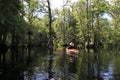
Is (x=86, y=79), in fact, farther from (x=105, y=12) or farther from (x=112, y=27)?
(x=112, y=27)

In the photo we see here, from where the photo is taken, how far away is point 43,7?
216 feet

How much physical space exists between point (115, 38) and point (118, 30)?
2.60 meters

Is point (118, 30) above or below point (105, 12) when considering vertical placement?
below

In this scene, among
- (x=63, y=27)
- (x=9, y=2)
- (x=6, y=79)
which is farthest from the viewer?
(x=63, y=27)

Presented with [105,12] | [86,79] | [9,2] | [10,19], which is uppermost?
[105,12]

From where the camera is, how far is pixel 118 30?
236 feet

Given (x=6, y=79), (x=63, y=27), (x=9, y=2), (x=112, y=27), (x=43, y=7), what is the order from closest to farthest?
(x=6, y=79) < (x=9, y=2) < (x=43, y=7) < (x=112, y=27) < (x=63, y=27)

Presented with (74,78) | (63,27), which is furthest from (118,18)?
(74,78)

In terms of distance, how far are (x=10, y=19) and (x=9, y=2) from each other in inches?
73.3

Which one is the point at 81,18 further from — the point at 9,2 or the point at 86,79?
the point at 86,79

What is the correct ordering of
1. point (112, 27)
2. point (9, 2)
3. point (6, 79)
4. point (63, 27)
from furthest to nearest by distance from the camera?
point (63, 27) < point (112, 27) < point (9, 2) < point (6, 79)

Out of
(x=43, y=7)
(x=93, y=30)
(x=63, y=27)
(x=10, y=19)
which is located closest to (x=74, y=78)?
(x=10, y=19)

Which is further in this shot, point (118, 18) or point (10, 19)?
point (118, 18)

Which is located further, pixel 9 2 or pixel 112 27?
pixel 112 27
